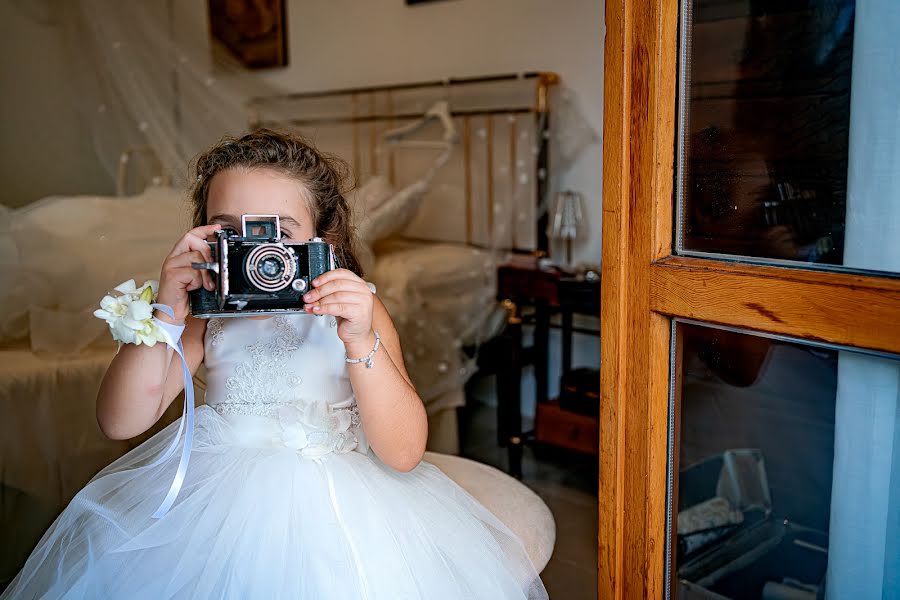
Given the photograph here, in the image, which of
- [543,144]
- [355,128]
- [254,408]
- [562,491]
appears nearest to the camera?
[254,408]

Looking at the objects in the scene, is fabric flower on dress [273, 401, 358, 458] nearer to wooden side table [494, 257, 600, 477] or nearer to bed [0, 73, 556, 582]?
bed [0, 73, 556, 582]

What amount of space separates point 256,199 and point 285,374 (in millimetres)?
285

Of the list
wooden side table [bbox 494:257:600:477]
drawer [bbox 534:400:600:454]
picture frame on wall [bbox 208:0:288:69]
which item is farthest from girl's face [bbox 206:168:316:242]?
picture frame on wall [bbox 208:0:288:69]

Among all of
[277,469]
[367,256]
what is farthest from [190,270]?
[367,256]

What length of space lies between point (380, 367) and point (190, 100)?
179 cm

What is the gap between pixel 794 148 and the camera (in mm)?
1116

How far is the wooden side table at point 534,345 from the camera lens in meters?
2.89

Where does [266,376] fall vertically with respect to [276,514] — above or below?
above

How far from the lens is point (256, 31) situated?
4301 mm

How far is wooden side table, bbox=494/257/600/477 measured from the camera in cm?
289

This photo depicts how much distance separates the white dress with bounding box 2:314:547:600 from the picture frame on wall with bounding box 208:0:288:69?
309 cm

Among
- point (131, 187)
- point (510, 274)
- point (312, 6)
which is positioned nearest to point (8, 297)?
point (131, 187)

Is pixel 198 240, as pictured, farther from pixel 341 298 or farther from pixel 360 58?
pixel 360 58

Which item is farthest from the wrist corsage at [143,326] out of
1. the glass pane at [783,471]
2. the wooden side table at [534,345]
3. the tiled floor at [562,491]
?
the wooden side table at [534,345]
